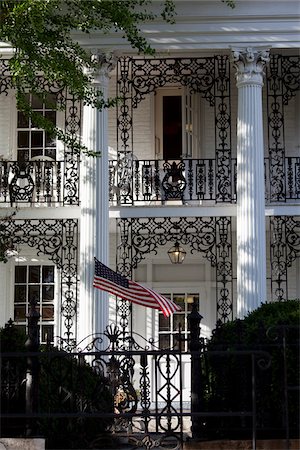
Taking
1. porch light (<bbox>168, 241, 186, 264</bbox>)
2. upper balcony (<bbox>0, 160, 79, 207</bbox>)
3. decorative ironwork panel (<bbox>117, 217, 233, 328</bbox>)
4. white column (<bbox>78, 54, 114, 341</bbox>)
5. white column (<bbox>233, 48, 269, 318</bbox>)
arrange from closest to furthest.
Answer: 1. white column (<bbox>78, 54, 114, 341</bbox>)
2. white column (<bbox>233, 48, 269, 318</bbox>)
3. decorative ironwork panel (<bbox>117, 217, 233, 328</bbox>)
4. upper balcony (<bbox>0, 160, 79, 207</bbox>)
5. porch light (<bbox>168, 241, 186, 264</bbox>)

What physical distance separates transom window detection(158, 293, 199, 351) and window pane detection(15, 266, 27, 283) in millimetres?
3085

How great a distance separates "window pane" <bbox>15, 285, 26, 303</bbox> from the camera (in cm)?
1950

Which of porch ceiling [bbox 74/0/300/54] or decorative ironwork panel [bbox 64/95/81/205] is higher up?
porch ceiling [bbox 74/0/300/54]

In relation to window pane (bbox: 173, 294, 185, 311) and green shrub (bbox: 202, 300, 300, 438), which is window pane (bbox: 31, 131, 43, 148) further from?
green shrub (bbox: 202, 300, 300, 438)

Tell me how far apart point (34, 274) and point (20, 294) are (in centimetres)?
53

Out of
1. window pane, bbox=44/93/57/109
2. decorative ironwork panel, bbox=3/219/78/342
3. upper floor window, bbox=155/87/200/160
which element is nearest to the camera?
window pane, bbox=44/93/57/109

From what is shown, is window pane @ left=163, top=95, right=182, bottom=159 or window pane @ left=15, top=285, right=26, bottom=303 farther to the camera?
window pane @ left=15, top=285, right=26, bottom=303

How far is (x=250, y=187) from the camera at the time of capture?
16047 mm

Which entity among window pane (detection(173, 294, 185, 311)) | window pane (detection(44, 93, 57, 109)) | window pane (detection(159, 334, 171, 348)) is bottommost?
window pane (detection(159, 334, 171, 348))

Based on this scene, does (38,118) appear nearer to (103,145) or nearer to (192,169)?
(103,145)

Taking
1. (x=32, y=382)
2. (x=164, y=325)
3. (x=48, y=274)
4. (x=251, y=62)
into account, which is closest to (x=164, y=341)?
(x=164, y=325)

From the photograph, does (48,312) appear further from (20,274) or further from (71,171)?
(71,171)

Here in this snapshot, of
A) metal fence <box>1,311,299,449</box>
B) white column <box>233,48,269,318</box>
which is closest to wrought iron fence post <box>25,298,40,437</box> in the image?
metal fence <box>1,311,299,449</box>

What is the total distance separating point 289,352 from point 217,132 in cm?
1123
